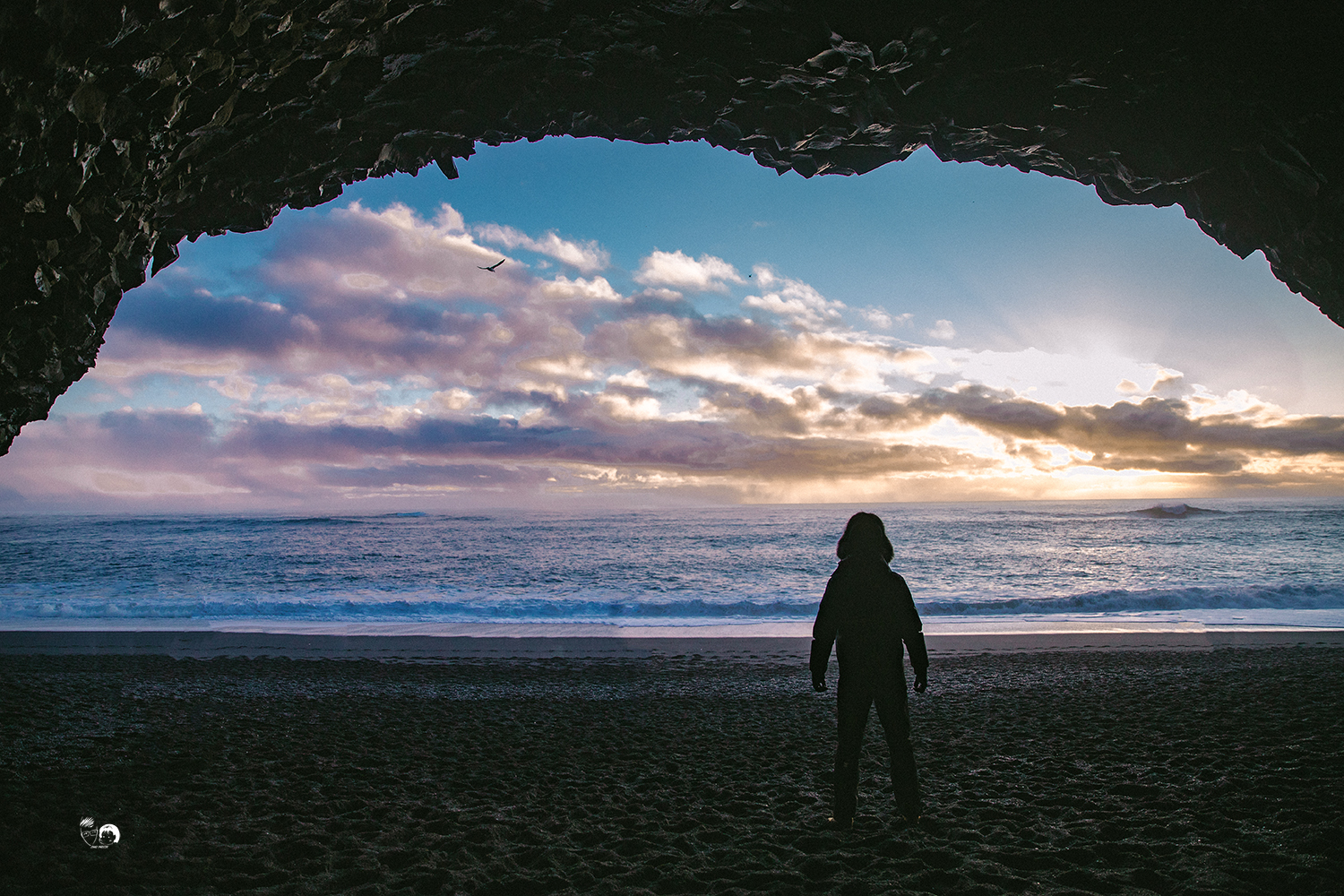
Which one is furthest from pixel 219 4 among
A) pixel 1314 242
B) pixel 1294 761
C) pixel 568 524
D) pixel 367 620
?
pixel 568 524

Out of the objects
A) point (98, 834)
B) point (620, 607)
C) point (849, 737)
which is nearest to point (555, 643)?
point (620, 607)

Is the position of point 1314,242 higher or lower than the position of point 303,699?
higher

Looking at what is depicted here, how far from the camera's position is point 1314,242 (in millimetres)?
8250

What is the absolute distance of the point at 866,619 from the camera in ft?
13.2

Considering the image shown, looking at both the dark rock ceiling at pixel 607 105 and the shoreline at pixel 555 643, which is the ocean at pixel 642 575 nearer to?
the shoreline at pixel 555 643

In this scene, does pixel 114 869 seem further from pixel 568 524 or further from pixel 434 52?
pixel 568 524

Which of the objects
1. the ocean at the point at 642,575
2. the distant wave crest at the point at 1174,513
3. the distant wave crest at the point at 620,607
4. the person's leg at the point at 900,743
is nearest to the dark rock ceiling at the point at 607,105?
the person's leg at the point at 900,743

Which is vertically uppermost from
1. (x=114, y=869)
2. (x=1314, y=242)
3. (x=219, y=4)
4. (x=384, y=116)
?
(x=384, y=116)

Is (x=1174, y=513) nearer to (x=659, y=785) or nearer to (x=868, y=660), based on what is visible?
(x=868, y=660)

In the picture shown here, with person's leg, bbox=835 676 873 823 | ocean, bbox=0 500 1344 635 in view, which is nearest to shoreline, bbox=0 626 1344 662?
ocean, bbox=0 500 1344 635

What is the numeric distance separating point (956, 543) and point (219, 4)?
3530 cm

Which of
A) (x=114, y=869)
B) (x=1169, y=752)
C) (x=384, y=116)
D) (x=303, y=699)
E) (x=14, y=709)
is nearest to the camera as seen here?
(x=114, y=869)

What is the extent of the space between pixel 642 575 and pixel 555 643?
11972mm

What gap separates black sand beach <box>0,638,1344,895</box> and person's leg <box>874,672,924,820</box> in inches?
7.4
